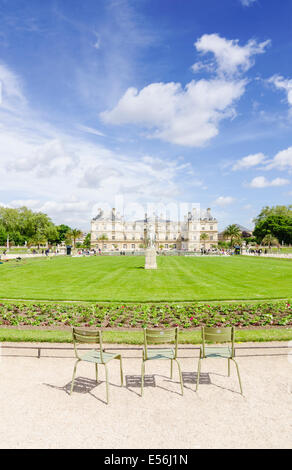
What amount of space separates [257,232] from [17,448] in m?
105

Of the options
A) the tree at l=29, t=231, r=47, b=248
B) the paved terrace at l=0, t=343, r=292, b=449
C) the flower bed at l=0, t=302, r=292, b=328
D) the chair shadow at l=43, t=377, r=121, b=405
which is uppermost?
the tree at l=29, t=231, r=47, b=248

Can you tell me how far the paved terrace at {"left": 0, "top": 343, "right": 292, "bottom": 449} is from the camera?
4.33m

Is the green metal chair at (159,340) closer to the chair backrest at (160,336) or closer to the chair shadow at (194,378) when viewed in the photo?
the chair backrest at (160,336)

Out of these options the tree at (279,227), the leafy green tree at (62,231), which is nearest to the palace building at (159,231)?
the leafy green tree at (62,231)

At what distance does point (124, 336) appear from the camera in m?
9.06

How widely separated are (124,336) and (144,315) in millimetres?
2266

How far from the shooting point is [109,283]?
20250mm

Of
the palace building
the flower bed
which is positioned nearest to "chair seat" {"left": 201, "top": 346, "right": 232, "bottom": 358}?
the flower bed

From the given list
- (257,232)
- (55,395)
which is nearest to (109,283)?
(55,395)

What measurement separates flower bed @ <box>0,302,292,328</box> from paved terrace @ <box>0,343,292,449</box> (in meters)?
3.01

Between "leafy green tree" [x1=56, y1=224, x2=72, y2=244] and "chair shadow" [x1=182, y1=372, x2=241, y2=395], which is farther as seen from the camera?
"leafy green tree" [x1=56, y1=224, x2=72, y2=244]

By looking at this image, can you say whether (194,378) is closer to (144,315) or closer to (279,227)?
(144,315)

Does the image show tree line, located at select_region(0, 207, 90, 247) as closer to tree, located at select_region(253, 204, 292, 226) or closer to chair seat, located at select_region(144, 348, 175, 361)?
tree, located at select_region(253, 204, 292, 226)
